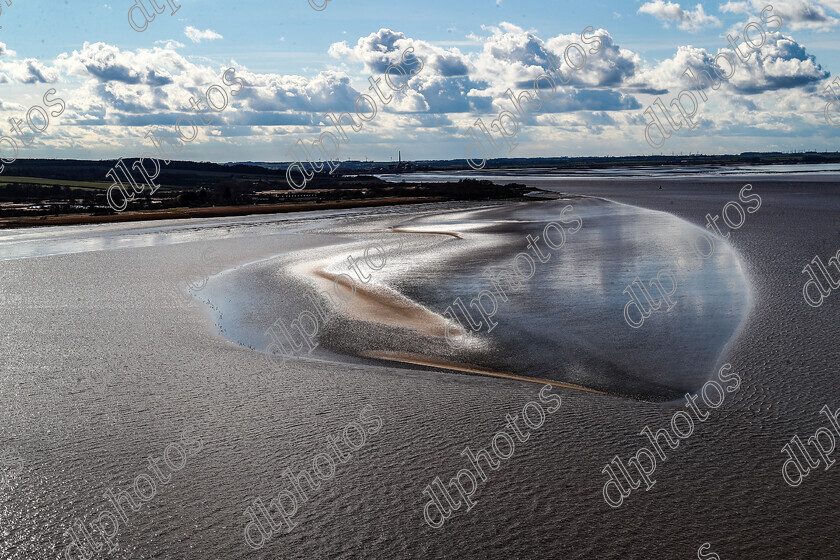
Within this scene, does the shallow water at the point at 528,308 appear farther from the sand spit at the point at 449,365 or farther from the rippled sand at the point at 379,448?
the rippled sand at the point at 379,448

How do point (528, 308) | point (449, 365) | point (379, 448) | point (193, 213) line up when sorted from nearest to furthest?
point (379, 448), point (449, 365), point (528, 308), point (193, 213)

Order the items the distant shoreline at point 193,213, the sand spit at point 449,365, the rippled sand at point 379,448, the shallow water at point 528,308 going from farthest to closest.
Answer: the distant shoreline at point 193,213, the shallow water at point 528,308, the sand spit at point 449,365, the rippled sand at point 379,448

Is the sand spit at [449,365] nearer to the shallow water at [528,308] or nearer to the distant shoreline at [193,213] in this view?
the shallow water at [528,308]

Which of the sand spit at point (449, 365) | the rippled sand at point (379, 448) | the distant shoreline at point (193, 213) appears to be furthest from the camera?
the distant shoreline at point (193, 213)

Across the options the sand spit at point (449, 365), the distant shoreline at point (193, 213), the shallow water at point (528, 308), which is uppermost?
the sand spit at point (449, 365)

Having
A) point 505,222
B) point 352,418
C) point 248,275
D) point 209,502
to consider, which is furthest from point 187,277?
point 505,222

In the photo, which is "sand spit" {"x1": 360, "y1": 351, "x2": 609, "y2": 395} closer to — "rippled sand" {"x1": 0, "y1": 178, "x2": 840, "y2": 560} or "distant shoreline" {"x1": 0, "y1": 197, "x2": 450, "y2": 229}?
"rippled sand" {"x1": 0, "y1": 178, "x2": 840, "y2": 560}

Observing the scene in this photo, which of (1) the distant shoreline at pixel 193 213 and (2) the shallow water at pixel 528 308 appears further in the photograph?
(1) the distant shoreline at pixel 193 213

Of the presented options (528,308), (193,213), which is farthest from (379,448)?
(193,213)

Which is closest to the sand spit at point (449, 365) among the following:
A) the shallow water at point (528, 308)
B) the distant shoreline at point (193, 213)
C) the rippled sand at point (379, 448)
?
the shallow water at point (528, 308)

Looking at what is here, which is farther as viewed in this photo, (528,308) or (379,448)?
(528,308)

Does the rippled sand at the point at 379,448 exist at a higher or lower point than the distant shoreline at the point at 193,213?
higher

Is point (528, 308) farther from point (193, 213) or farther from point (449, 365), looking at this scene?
point (193, 213)
